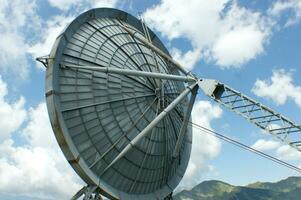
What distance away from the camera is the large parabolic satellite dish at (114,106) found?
3462 cm

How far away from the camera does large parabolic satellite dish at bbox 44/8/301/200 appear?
1363 inches

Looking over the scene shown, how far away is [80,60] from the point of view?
37000mm

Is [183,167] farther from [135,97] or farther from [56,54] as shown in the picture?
[56,54]

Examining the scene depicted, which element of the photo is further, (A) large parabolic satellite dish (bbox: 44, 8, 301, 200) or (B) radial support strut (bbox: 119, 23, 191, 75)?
(B) radial support strut (bbox: 119, 23, 191, 75)

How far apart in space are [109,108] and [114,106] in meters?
0.66

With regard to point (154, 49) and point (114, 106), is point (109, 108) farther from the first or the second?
point (154, 49)

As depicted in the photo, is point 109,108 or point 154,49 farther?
point 154,49

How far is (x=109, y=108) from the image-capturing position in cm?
3750

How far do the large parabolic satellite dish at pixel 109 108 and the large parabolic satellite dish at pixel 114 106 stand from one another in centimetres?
7

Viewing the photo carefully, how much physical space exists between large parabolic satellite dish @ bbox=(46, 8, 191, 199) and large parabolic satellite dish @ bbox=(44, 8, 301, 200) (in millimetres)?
75

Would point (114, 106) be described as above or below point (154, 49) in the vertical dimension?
below

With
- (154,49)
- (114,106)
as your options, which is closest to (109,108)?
(114,106)

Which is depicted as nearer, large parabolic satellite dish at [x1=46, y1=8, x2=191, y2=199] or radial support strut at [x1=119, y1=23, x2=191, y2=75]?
large parabolic satellite dish at [x1=46, y1=8, x2=191, y2=199]

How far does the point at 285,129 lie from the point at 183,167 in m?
17.2
